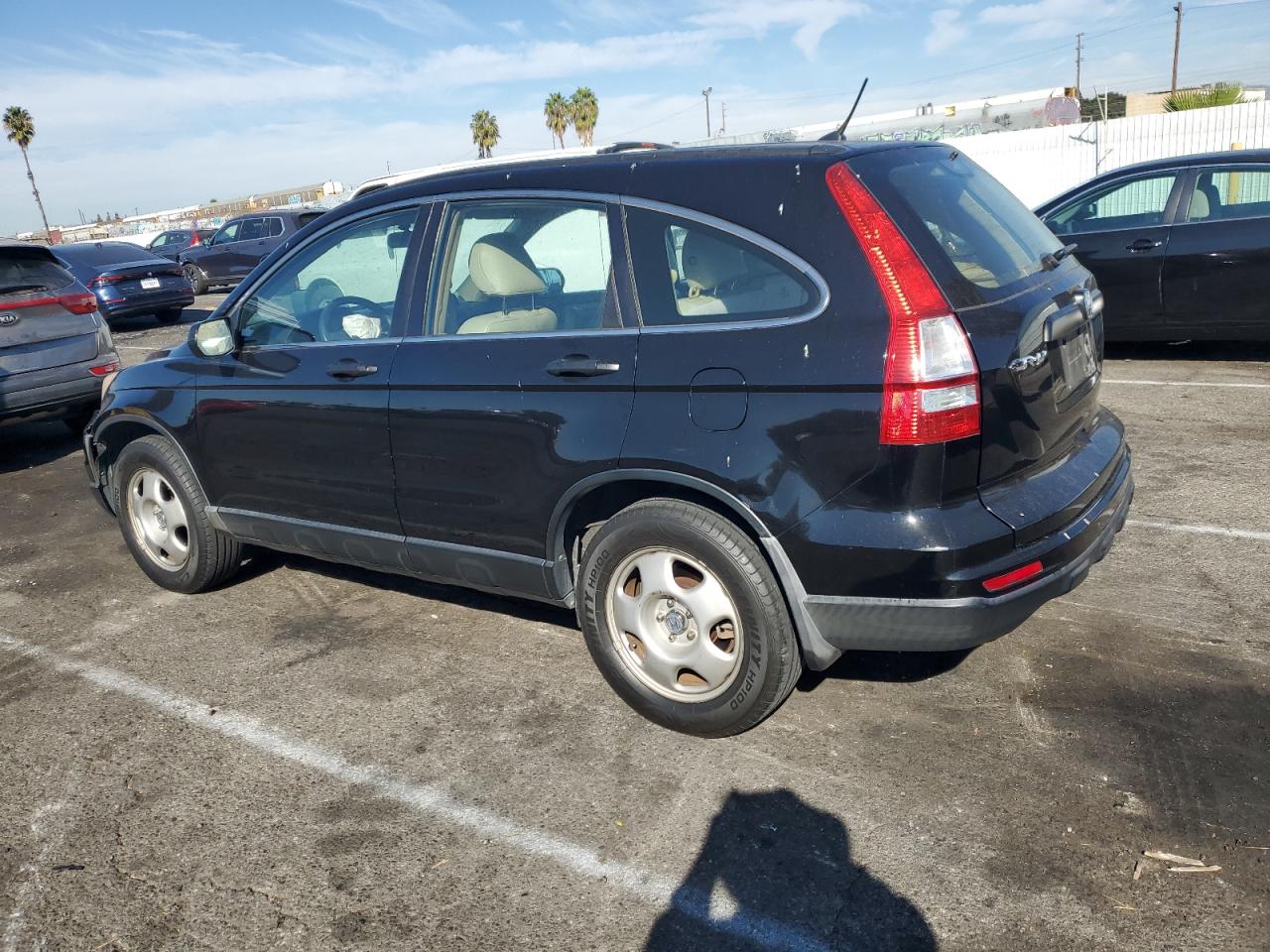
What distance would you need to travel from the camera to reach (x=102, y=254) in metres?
16.5

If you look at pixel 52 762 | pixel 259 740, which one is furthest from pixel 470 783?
pixel 52 762

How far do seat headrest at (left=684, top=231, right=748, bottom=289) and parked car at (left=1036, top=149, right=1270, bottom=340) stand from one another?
6147mm

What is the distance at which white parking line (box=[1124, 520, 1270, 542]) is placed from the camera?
462 centimetres

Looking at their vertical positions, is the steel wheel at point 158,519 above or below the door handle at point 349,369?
below

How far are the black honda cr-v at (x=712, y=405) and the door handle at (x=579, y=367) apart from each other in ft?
0.04

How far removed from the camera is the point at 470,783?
3.17m

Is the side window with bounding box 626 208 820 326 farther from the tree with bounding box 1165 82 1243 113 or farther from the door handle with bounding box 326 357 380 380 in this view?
the tree with bounding box 1165 82 1243 113

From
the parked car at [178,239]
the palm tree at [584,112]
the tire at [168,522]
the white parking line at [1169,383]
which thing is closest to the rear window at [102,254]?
the parked car at [178,239]

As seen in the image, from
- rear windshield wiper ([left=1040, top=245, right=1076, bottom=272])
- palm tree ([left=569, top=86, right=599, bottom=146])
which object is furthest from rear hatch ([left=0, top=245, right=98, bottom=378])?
palm tree ([left=569, top=86, right=599, bottom=146])

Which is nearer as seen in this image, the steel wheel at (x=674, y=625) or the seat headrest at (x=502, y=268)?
the steel wheel at (x=674, y=625)

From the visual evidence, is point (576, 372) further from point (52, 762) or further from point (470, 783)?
point (52, 762)

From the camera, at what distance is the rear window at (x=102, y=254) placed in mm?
16156

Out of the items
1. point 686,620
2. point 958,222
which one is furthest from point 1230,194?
point 686,620

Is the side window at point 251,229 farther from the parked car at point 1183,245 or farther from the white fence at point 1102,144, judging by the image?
the parked car at point 1183,245
